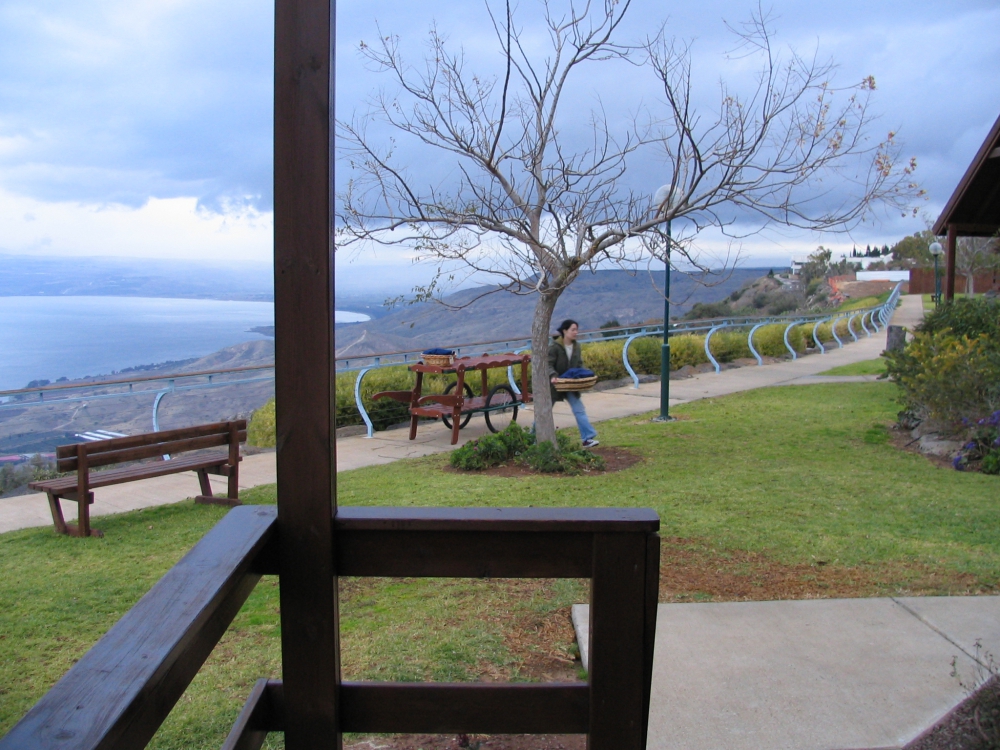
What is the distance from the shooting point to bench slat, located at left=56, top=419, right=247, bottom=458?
5.72 meters

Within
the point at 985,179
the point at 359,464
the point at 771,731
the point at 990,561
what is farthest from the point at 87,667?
the point at 985,179

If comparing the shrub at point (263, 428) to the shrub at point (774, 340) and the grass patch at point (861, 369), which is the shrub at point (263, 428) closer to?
the grass patch at point (861, 369)

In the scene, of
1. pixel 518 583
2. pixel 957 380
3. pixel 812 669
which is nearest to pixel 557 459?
pixel 518 583

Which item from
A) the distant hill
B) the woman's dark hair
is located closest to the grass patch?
the distant hill

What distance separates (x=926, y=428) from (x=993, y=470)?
63.0 inches

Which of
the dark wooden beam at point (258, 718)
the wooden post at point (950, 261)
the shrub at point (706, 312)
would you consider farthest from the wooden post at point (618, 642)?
the shrub at point (706, 312)

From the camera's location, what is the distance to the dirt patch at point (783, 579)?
181 inches

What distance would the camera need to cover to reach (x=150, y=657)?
1371mm

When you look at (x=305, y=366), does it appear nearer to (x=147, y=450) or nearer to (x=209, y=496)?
(x=147, y=450)

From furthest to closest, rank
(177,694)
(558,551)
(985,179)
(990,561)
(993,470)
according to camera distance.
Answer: (985,179) < (993,470) < (990,561) < (558,551) < (177,694)

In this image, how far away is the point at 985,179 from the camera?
12.0m

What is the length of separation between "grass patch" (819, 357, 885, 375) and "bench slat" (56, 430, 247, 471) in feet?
43.4

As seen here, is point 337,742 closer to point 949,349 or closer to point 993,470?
point 993,470

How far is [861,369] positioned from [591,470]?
11474mm
